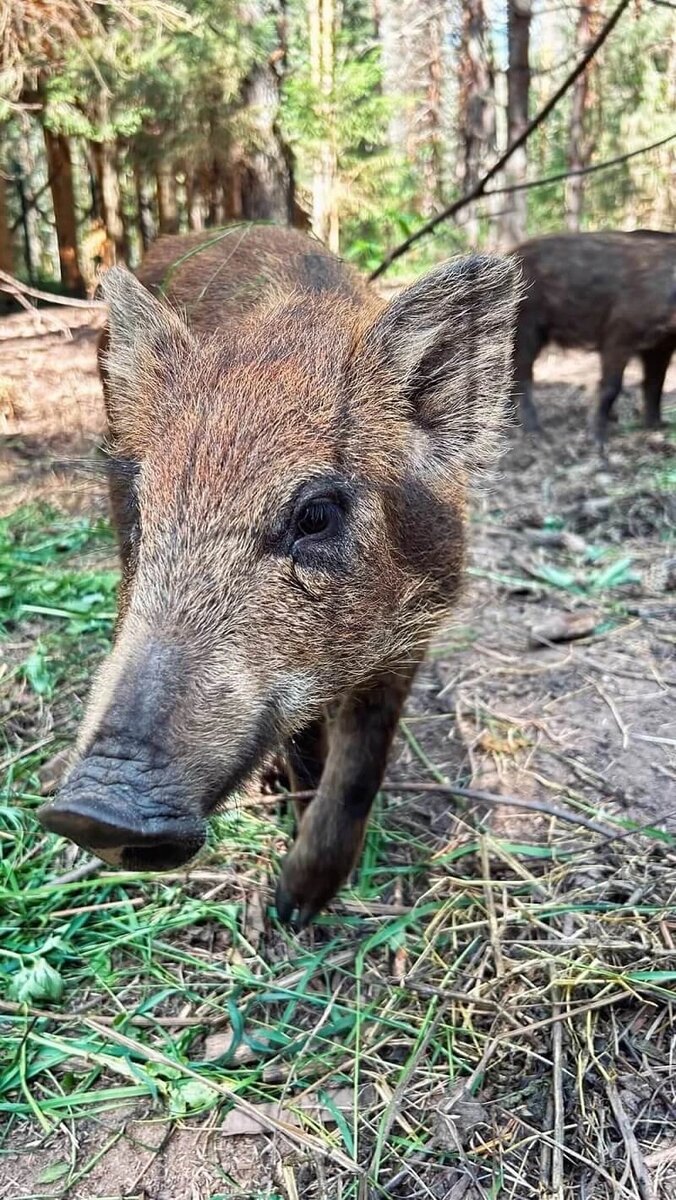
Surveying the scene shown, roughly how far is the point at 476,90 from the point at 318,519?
1370cm

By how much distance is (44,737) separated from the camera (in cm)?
340

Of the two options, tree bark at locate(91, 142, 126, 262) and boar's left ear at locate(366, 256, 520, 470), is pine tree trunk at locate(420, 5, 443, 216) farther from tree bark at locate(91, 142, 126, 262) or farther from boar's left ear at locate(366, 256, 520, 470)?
boar's left ear at locate(366, 256, 520, 470)

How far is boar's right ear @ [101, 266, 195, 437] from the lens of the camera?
235 centimetres

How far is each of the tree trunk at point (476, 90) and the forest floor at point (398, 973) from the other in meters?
10.4

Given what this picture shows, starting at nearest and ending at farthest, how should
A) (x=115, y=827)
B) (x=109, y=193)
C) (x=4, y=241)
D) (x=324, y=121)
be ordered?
(x=115, y=827) → (x=324, y=121) → (x=4, y=241) → (x=109, y=193)

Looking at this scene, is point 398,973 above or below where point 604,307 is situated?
below

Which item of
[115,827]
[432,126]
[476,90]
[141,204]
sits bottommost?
[115,827]

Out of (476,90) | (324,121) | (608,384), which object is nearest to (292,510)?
(608,384)

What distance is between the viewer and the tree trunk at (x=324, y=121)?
1187cm

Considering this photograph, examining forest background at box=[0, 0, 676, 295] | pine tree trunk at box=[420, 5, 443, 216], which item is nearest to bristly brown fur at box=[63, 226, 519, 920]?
forest background at box=[0, 0, 676, 295]

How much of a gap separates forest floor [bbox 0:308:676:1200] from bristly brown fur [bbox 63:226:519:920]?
316 millimetres

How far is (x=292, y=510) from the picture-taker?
6.63ft

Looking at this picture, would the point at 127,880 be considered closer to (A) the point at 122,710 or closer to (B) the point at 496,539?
(A) the point at 122,710

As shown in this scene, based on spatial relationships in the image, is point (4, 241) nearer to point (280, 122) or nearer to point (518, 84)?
point (280, 122)
